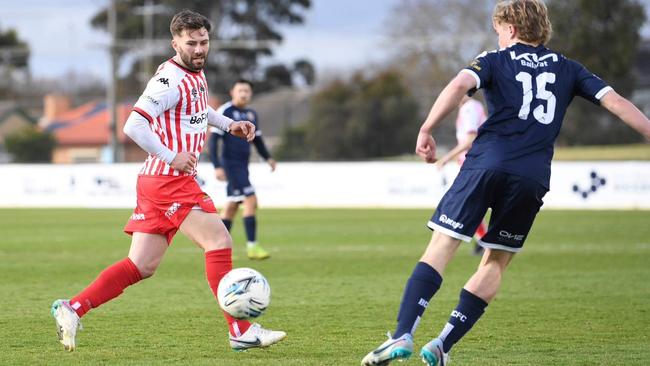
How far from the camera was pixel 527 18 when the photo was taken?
5.67m

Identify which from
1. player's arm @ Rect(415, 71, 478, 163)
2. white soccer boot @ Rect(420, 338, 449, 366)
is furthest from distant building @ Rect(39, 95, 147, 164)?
player's arm @ Rect(415, 71, 478, 163)

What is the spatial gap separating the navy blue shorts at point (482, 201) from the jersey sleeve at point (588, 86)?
0.60m

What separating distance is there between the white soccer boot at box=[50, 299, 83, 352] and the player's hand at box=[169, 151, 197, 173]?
3.66 feet

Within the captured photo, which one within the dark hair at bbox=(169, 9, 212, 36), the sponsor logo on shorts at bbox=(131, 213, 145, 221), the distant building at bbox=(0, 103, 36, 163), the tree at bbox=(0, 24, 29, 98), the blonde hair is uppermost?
the blonde hair

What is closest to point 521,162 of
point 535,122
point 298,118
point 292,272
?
point 535,122

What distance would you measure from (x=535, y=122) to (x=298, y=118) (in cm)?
3455

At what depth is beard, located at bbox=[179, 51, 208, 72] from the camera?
6.51 metres

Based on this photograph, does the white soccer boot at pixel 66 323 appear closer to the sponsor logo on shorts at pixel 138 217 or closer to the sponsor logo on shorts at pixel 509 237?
the sponsor logo on shorts at pixel 138 217

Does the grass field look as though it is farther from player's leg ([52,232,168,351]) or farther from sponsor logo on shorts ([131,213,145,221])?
sponsor logo on shorts ([131,213,145,221])

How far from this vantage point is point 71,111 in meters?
73.8

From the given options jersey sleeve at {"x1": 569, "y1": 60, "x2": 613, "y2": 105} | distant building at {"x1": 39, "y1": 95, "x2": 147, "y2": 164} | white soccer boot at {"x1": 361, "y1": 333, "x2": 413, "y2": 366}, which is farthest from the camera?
distant building at {"x1": 39, "y1": 95, "x2": 147, "y2": 164}

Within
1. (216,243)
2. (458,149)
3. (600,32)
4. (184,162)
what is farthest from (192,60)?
(600,32)

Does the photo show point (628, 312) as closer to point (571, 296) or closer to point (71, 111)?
point (571, 296)

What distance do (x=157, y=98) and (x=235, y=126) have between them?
0.70 meters
